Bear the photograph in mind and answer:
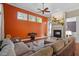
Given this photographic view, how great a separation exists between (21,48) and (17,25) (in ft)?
1.37

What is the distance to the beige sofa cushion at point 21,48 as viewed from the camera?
1.77 m

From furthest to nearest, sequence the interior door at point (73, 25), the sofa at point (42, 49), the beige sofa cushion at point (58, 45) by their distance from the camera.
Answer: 1. the interior door at point (73, 25)
2. the beige sofa cushion at point (58, 45)
3. the sofa at point (42, 49)

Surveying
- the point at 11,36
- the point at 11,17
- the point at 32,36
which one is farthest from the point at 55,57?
the point at 11,17

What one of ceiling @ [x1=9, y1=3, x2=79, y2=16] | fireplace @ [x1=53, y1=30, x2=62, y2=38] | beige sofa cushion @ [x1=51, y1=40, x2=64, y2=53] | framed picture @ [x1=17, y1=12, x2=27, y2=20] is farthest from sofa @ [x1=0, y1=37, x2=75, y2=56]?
ceiling @ [x1=9, y1=3, x2=79, y2=16]

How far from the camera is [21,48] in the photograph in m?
1.82

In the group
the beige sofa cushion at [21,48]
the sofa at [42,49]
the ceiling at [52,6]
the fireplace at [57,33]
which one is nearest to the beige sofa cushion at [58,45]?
the sofa at [42,49]

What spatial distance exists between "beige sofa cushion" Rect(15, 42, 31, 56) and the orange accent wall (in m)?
0.16

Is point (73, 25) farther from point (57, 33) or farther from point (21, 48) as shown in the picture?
point (21, 48)

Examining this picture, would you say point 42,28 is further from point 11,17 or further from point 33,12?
point 11,17

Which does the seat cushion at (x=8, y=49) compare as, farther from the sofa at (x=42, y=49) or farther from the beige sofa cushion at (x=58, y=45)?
the beige sofa cushion at (x=58, y=45)

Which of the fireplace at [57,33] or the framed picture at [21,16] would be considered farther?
the fireplace at [57,33]

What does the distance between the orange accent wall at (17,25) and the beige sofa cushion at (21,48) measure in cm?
16

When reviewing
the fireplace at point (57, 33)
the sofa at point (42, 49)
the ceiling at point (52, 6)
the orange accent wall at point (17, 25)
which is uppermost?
the ceiling at point (52, 6)

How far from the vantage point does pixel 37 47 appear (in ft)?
6.12
